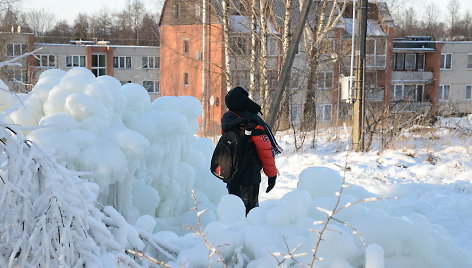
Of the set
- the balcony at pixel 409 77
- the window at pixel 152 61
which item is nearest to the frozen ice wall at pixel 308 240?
the balcony at pixel 409 77

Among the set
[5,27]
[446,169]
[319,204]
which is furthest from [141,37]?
[319,204]

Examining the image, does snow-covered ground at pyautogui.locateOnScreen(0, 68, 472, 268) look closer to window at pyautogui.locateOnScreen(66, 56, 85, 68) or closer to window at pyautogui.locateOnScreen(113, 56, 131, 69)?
window at pyautogui.locateOnScreen(66, 56, 85, 68)

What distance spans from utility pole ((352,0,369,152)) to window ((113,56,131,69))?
4559 centimetres

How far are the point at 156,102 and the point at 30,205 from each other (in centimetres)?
472

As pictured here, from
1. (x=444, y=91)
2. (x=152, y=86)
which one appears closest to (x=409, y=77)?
(x=444, y=91)

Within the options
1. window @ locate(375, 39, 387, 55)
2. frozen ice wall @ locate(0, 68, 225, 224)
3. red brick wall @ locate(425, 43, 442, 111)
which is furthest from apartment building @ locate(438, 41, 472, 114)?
frozen ice wall @ locate(0, 68, 225, 224)

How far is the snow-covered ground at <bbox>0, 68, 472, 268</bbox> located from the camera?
238 cm

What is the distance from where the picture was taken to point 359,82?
12.0m

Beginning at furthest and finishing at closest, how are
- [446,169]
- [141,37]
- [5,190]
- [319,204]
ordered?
[141,37] → [446,169] → [319,204] → [5,190]

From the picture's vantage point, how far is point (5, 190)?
1999 millimetres

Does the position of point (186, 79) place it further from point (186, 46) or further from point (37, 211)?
point (37, 211)

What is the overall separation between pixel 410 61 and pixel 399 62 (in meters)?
1.01

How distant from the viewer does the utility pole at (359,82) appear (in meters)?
11.9

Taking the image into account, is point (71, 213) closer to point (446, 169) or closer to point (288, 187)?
point (288, 187)
